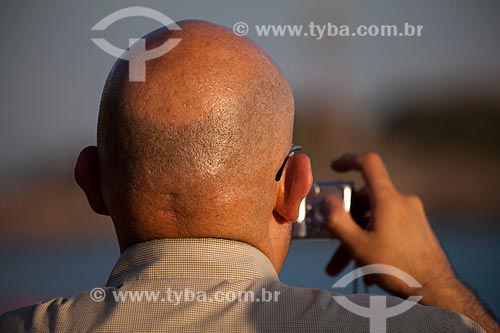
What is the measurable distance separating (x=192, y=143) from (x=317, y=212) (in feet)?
1.96

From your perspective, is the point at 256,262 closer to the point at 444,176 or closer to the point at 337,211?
the point at 337,211

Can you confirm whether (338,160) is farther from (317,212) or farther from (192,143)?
(192,143)

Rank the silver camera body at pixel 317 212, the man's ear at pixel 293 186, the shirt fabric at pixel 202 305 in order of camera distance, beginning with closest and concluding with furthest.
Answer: the shirt fabric at pixel 202 305 < the man's ear at pixel 293 186 < the silver camera body at pixel 317 212

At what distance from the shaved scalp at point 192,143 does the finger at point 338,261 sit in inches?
15.7

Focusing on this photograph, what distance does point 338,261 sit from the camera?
6.03 feet

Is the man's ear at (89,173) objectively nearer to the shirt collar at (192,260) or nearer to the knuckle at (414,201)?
the shirt collar at (192,260)

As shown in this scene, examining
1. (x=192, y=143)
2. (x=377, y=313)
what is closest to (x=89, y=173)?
(x=192, y=143)

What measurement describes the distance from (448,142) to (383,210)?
1788 centimetres

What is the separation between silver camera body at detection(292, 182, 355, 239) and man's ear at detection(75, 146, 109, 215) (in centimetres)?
49

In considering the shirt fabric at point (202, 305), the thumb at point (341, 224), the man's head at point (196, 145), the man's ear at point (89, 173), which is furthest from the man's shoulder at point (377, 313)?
the thumb at point (341, 224)

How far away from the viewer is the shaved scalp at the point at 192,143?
1.37 meters

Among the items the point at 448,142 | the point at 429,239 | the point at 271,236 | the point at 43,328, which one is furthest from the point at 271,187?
the point at 448,142

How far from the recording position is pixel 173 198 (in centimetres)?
138

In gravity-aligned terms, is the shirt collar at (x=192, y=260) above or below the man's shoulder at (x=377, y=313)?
above
